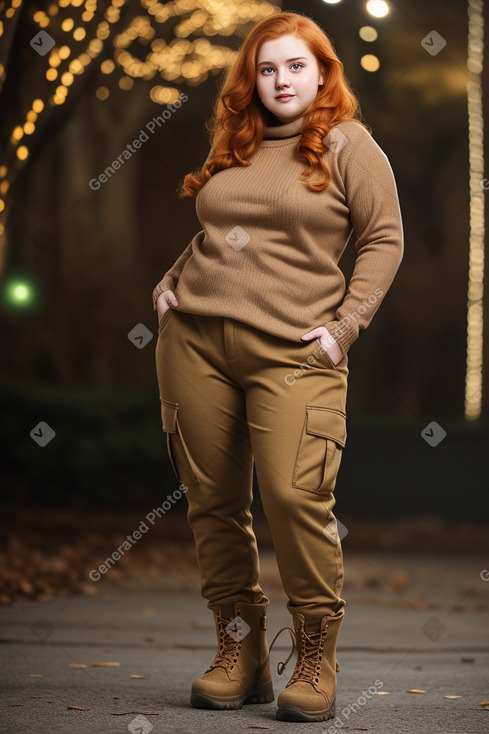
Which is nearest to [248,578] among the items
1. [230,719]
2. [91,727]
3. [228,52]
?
[230,719]

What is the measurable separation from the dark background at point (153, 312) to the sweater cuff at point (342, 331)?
16.0ft

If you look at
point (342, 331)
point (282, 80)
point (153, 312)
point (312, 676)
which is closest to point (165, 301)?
point (342, 331)

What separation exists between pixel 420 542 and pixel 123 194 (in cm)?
420

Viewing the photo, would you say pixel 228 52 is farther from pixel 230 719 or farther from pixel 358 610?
pixel 230 719

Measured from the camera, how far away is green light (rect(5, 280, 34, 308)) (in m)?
8.98

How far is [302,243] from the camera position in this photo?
258 cm

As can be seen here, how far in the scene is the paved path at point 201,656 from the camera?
2592 mm

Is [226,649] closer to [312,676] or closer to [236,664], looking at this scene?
[236,664]

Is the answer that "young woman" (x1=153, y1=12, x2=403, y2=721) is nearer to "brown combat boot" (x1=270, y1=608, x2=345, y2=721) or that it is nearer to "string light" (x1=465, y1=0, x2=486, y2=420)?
"brown combat boot" (x1=270, y1=608, x2=345, y2=721)

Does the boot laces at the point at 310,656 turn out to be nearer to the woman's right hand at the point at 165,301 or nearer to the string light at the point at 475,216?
the woman's right hand at the point at 165,301

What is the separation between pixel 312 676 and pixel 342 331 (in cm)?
86

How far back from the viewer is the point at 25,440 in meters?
7.21

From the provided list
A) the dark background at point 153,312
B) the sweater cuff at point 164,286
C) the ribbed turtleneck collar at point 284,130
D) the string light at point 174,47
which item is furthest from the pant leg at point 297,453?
the dark background at point 153,312

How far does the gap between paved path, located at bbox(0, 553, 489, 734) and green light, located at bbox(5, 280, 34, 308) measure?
142 inches
